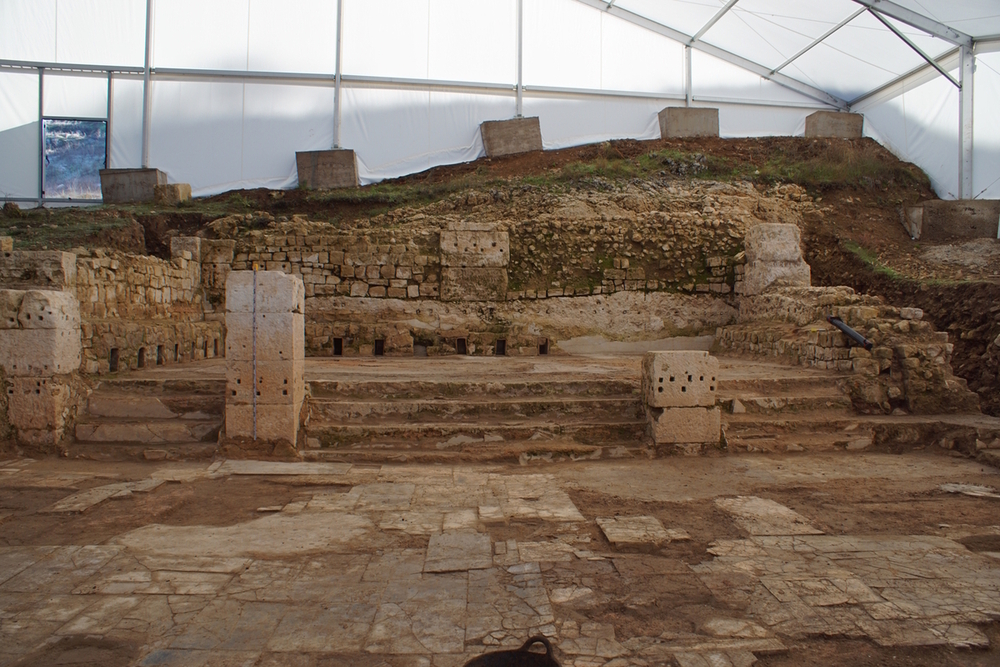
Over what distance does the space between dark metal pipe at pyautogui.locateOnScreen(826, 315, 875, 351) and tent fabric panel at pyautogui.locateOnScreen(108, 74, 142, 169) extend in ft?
60.9

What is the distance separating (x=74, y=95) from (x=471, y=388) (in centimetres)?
1761

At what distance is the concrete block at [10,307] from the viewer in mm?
5898

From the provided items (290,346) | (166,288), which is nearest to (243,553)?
(290,346)

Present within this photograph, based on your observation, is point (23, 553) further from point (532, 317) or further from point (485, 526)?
point (532, 317)

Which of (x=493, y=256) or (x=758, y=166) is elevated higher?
(x=758, y=166)

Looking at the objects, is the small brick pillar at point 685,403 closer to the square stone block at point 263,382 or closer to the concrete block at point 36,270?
the square stone block at point 263,382

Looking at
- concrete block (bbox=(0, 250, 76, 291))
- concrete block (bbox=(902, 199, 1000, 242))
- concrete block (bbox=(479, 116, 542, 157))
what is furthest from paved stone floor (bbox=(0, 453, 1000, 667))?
concrete block (bbox=(479, 116, 542, 157))

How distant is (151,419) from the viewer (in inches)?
257

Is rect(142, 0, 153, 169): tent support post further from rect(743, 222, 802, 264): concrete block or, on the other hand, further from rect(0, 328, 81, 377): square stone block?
rect(743, 222, 802, 264): concrete block

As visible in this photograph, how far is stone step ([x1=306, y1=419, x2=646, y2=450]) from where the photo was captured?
244 inches

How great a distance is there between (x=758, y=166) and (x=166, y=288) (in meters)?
15.2

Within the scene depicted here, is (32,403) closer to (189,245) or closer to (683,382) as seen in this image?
(189,245)

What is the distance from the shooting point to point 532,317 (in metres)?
12.2

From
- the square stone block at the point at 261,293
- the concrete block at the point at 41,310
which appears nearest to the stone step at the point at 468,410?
the square stone block at the point at 261,293
